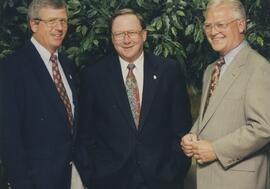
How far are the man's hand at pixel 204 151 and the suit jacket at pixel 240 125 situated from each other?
4 centimetres

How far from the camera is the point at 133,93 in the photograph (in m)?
4.16

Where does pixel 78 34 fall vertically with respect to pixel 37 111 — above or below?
above

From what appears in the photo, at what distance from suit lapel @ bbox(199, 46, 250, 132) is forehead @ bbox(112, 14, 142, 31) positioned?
2.89 ft

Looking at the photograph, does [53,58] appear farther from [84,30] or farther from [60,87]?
[84,30]

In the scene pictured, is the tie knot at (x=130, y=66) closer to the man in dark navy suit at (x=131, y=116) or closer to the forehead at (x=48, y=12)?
the man in dark navy suit at (x=131, y=116)

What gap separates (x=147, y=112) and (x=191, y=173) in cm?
170

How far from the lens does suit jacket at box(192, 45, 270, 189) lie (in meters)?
3.40

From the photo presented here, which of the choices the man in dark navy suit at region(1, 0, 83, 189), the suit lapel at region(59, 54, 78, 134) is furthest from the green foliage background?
the man in dark navy suit at region(1, 0, 83, 189)

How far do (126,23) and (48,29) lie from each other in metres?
0.59

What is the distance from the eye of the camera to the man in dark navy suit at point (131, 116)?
4109 mm

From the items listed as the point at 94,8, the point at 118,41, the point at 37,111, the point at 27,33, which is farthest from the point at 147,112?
the point at 27,33

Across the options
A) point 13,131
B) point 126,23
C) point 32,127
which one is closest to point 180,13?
point 126,23

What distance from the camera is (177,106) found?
4262 millimetres

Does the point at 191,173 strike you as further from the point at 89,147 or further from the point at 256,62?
the point at 256,62
